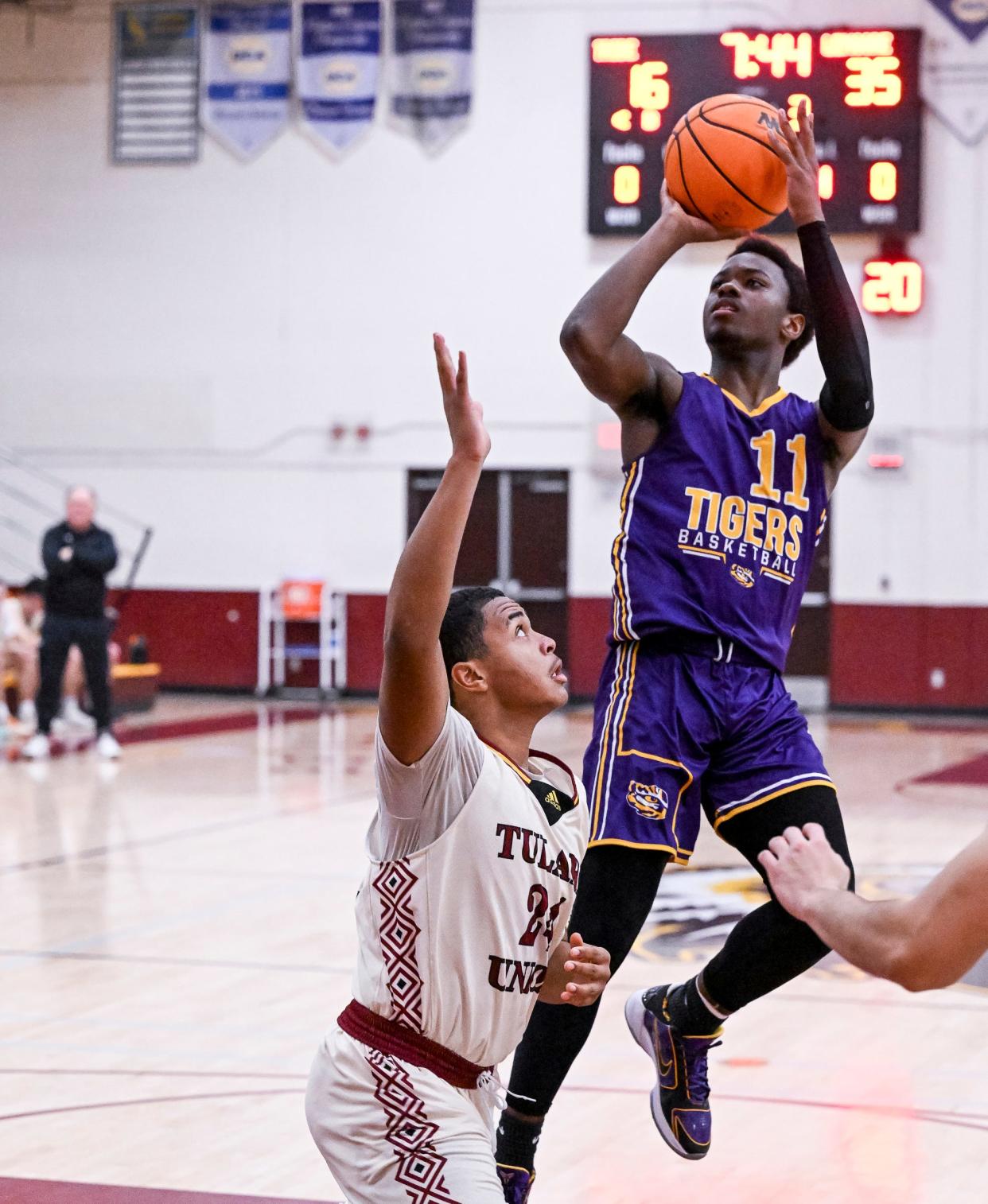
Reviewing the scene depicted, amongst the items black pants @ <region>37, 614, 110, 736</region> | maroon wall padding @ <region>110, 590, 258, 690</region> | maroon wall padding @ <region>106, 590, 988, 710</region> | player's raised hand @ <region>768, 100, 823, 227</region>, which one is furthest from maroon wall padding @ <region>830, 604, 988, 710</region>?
player's raised hand @ <region>768, 100, 823, 227</region>

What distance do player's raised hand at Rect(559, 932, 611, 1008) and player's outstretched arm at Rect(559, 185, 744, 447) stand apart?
110 centimetres

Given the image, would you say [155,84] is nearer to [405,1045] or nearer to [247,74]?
[247,74]

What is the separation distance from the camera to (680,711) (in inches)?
130

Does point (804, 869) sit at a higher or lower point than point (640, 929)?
higher

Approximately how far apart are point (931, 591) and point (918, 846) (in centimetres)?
800

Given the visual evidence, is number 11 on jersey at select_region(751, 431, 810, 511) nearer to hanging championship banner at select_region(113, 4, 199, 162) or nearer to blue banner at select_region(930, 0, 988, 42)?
blue banner at select_region(930, 0, 988, 42)

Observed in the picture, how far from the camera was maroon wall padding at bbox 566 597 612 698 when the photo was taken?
633 inches

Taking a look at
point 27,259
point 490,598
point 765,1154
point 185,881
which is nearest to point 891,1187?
point 765,1154

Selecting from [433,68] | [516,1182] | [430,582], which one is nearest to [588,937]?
[516,1182]

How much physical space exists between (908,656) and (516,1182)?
13.0m

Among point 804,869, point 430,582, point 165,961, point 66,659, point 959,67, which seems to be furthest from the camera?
point 959,67

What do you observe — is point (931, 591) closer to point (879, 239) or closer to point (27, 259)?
point (879, 239)

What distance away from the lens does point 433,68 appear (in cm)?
1628

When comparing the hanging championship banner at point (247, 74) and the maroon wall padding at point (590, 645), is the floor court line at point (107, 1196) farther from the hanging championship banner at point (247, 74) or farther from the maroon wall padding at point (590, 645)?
the hanging championship banner at point (247, 74)
